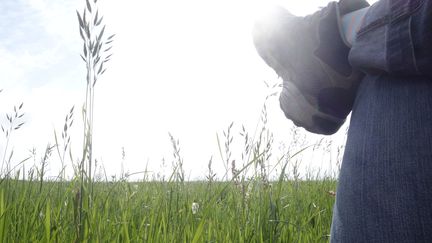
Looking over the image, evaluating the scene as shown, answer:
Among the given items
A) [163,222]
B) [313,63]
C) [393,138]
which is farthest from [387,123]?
[163,222]

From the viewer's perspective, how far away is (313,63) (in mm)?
1260

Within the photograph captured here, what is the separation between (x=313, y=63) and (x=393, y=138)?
44cm


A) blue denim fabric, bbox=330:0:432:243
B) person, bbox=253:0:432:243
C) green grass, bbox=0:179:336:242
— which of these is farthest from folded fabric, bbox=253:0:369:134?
green grass, bbox=0:179:336:242

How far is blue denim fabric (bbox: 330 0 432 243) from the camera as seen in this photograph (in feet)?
2.72

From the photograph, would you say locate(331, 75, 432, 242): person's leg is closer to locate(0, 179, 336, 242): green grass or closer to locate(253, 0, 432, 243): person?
locate(253, 0, 432, 243): person

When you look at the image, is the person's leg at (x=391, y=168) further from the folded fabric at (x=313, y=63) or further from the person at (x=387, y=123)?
the folded fabric at (x=313, y=63)

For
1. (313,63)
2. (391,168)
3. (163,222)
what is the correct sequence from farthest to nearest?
(163,222), (313,63), (391,168)

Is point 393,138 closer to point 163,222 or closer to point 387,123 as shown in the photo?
point 387,123

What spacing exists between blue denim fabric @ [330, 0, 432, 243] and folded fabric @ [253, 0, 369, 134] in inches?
7.2

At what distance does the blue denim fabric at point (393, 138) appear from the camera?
2.72 ft

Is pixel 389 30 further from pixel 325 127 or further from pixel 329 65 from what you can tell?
pixel 325 127

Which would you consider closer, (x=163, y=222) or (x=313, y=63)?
(x=313, y=63)

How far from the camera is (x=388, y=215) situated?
2.78 feet

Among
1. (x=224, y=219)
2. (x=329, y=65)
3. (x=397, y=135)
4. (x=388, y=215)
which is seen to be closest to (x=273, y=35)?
(x=329, y=65)
